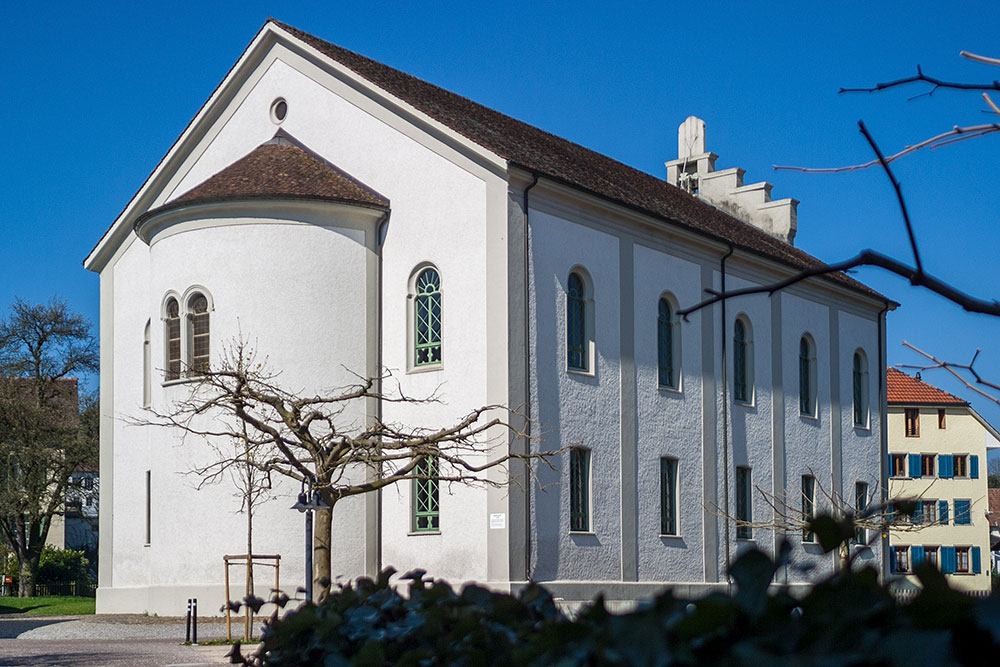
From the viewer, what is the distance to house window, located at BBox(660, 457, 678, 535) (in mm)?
26047

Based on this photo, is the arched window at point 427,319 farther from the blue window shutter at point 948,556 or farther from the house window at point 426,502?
the blue window shutter at point 948,556

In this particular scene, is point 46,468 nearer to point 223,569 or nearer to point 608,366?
point 223,569

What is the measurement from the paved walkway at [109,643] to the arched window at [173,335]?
5225mm

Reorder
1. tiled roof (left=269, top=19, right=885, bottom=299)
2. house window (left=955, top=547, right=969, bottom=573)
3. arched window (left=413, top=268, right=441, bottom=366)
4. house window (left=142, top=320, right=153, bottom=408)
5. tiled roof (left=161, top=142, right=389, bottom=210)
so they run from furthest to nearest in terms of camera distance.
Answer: house window (left=955, top=547, right=969, bottom=573), house window (left=142, top=320, right=153, bottom=408), tiled roof (left=269, top=19, right=885, bottom=299), tiled roof (left=161, top=142, right=389, bottom=210), arched window (left=413, top=268, right=441, bottom=366)

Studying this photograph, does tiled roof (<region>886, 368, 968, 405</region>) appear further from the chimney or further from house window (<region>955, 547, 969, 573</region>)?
the chimney

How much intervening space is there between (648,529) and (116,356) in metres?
13.6

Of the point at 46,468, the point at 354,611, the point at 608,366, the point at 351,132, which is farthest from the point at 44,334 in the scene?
the point at 354,611

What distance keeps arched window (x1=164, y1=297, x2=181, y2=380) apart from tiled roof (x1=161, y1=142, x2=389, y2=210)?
2.18 m

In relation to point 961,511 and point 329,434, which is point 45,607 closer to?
point 329,434

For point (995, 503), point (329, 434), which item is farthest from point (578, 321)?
point (995, 503)

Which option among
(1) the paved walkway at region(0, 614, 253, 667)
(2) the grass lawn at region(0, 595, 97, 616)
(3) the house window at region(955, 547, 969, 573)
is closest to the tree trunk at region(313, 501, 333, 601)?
(1) the paved walkway at region(0, 614, 253, 667)

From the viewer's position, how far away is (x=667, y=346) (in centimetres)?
2714

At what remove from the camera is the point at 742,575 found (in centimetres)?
246

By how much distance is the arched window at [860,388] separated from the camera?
1391 inches
